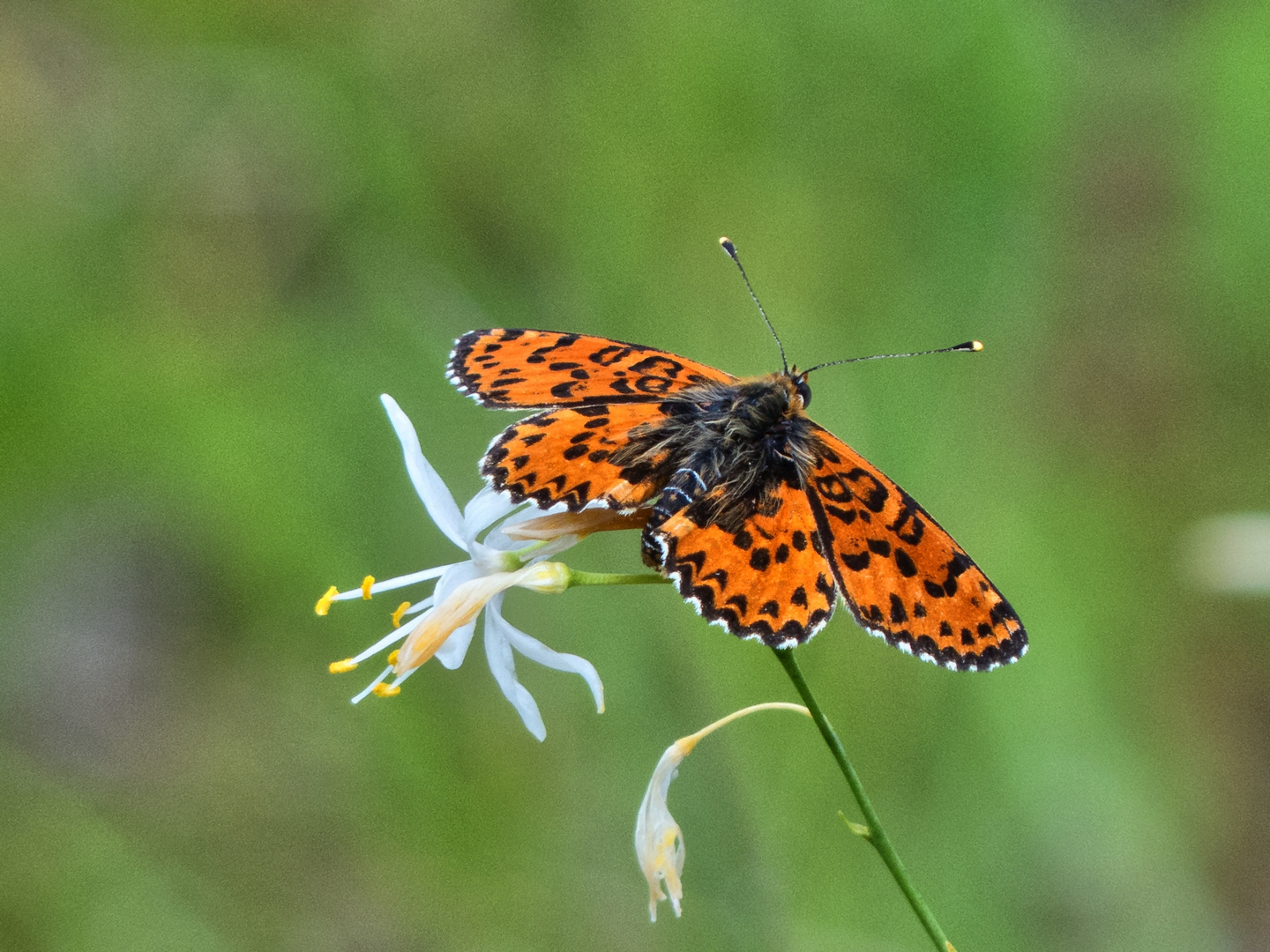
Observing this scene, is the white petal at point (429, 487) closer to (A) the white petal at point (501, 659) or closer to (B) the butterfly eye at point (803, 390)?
(A) the white petal at point (501, 659)

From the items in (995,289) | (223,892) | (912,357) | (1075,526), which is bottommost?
(223,892)

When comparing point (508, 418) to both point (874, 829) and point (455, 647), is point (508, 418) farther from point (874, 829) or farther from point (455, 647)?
point (874, 829)

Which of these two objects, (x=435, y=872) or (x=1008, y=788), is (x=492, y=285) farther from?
(x=1008, y=788)

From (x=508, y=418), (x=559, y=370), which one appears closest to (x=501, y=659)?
(x=559, y=370)

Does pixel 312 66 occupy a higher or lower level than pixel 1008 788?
higher

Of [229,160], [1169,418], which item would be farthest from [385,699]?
[1169,418]

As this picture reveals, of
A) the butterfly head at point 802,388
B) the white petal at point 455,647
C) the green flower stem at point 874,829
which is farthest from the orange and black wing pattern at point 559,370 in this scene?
the green flower stem at point 874,829
